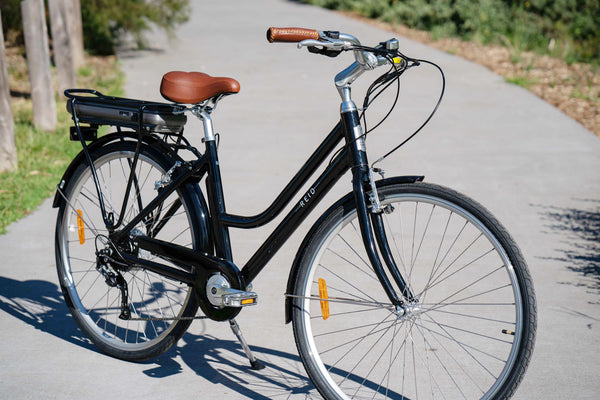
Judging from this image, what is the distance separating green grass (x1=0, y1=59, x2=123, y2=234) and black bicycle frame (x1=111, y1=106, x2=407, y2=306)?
2.35 m

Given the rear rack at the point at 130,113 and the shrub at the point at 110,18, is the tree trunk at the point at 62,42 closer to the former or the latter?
the shrub at the point at 110,18

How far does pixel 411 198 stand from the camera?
2977mm

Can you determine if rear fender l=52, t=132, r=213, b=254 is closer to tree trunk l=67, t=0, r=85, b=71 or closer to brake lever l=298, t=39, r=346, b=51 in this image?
brake lever l=298, t=39, r=346, b=51

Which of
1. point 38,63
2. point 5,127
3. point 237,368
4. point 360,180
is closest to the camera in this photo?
point 360,180

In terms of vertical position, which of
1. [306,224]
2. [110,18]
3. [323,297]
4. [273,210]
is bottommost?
[306,224]

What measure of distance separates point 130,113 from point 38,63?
4383 millimetres

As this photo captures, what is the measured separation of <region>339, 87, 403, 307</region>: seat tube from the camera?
9.84ft

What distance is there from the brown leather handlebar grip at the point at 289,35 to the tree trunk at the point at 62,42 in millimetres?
6489

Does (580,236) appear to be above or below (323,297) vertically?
below

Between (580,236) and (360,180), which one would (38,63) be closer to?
(580,236)

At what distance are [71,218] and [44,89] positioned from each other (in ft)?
13.2

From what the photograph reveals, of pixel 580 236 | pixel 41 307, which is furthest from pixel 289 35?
pixel 580 236

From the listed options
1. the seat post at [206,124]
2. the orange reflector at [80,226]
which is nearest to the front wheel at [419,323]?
the seat post at [206,124]

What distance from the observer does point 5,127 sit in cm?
638
